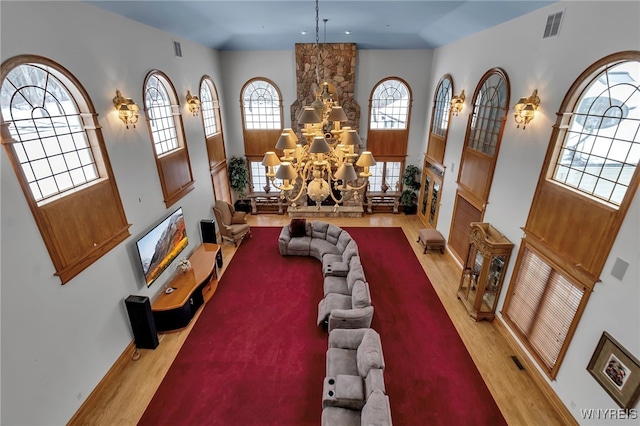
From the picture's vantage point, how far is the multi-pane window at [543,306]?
4.08 m

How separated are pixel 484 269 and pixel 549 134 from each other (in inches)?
97.9

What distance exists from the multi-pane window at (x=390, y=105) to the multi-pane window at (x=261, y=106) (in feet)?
10.5

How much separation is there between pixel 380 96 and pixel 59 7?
26.6 feet

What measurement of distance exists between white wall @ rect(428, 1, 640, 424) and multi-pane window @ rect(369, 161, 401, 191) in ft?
13.0

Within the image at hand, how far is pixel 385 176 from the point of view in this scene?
1067 cm

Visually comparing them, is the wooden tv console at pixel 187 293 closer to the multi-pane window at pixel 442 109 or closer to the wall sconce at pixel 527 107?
the wall sconce at pixel 527 107

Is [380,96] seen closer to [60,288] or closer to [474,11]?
[474,11]

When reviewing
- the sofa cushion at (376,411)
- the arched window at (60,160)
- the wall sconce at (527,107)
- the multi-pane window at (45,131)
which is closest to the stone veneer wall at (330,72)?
the wall sconce at (527,107)

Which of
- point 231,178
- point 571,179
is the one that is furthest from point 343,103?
point 571,179

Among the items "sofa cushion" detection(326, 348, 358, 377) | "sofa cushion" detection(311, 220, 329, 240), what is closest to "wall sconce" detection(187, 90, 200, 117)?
"sofa cushion" detection(311, 220, 329, 240)

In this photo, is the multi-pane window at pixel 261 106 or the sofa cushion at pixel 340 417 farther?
the multi-pane window at pixel 261 106

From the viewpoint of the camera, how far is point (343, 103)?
9.55m

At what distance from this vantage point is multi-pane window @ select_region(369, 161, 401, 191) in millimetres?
10546

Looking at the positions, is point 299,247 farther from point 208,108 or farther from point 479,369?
point 208,108
